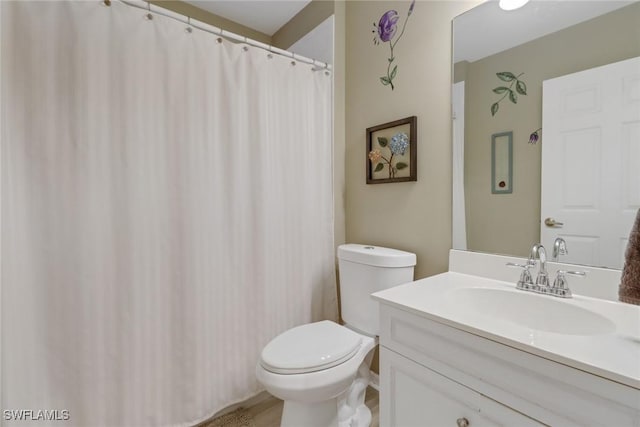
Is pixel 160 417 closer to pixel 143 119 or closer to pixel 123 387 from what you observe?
pixel 123 387

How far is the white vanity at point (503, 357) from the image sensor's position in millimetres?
598

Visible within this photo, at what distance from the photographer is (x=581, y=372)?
0.60m

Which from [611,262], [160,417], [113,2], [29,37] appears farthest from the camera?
[160,417]

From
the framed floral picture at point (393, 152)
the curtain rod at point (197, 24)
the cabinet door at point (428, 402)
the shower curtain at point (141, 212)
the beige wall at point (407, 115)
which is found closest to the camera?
the cabinet door at point (428, 402)

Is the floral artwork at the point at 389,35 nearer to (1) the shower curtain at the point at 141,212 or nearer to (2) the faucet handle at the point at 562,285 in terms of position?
(1) the shower curtain at the point at 141,212

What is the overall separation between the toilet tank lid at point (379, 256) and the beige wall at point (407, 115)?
9cm

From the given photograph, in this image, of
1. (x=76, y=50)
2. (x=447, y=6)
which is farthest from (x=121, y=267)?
(x=447, y=6)

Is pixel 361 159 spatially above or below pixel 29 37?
below

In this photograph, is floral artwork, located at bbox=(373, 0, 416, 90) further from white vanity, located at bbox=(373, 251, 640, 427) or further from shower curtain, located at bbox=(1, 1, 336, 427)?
white vanity, located at bbox=(373, 251, 640, 427)

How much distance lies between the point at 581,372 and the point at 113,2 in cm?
190

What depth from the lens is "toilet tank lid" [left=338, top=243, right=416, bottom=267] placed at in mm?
1361

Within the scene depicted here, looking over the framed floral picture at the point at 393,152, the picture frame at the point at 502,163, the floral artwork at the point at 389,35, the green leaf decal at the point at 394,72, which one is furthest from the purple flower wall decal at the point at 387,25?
the picture frame at the point at 502,163

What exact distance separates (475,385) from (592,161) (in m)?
0.82

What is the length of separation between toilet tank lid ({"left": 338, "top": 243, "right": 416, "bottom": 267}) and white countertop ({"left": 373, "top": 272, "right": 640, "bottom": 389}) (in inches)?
10.2
